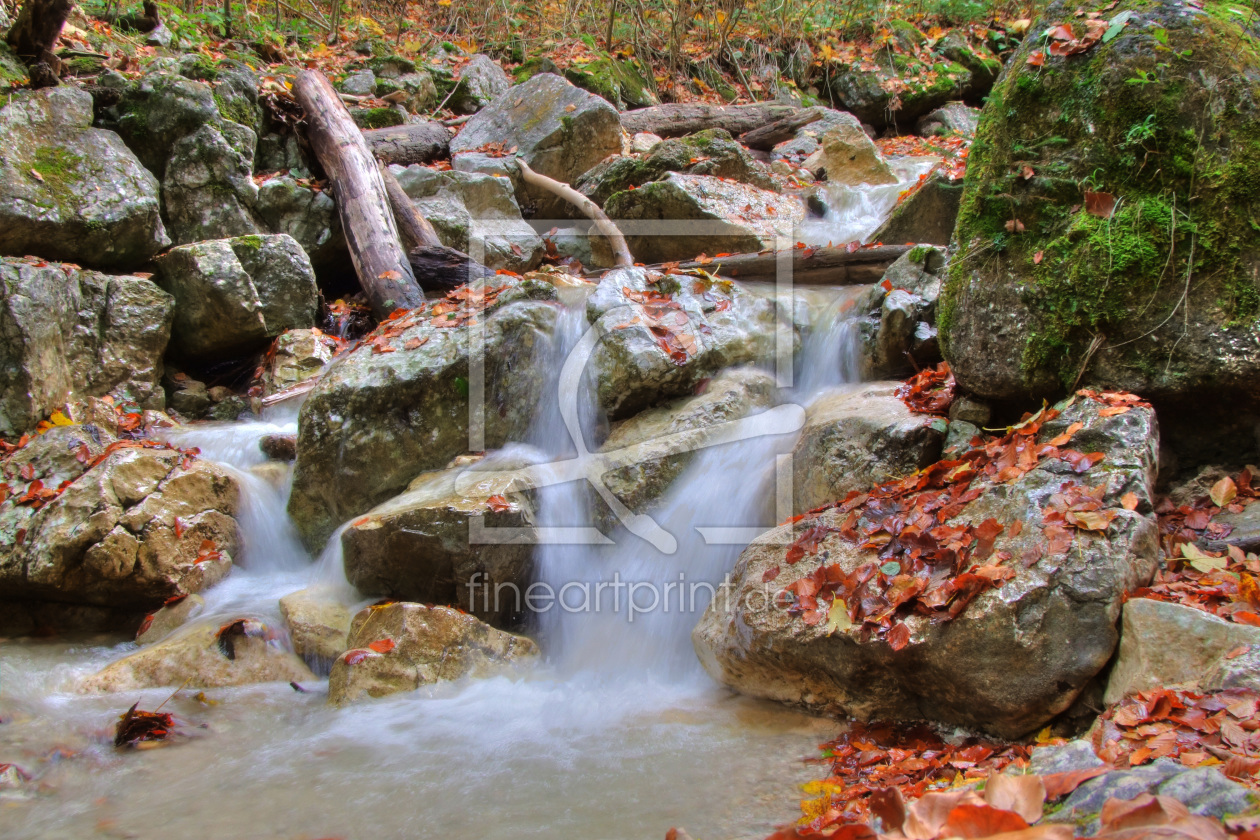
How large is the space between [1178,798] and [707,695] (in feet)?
8.52

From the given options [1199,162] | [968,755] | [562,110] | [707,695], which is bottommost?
[707,695]

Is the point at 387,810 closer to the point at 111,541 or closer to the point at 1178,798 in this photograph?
the point at 1178,798

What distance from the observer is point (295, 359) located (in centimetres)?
766

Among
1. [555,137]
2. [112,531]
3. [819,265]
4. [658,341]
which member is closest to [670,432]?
[658,341]

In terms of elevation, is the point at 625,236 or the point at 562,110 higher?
the point at 562,110

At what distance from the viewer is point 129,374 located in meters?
6.96

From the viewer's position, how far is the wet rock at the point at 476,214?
915 centimetres

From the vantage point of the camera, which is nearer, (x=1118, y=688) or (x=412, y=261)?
(x=1118, y=688)

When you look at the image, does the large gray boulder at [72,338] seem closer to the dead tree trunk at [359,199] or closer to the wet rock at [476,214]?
the dead tree trunk at [359,199]

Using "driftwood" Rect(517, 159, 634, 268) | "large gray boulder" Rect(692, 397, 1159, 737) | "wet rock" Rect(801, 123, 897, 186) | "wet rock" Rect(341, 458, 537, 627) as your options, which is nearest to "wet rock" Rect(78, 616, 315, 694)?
"wet rock" Rect(341, 458, 537, 627)

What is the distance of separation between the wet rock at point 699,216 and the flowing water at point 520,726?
Answer: 241 centimetres

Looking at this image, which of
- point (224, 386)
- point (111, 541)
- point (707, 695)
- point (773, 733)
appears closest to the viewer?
point (773, 733)

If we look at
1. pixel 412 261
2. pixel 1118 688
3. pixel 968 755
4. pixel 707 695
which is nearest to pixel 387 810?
pixel 707 695

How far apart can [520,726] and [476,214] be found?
24.6ft
